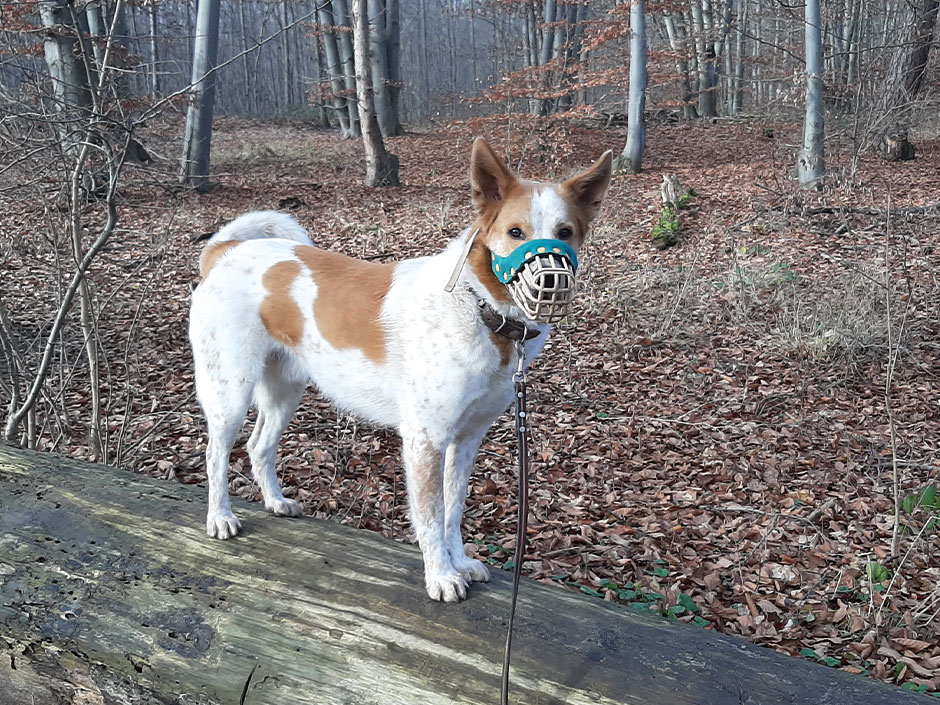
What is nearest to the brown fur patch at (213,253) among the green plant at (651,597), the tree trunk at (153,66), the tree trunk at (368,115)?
the tree trunk at (153,66)

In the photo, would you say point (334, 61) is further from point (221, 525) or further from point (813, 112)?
point (221, 525)

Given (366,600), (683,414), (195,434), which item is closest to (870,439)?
(683,414)

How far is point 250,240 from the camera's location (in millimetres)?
3785

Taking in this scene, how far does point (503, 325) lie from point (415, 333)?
0.41 metres

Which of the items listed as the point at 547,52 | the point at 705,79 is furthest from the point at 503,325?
the point at 705,79

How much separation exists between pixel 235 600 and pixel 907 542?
3.62 metres

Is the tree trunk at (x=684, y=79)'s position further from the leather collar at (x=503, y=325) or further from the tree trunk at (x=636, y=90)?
the leather collar at (x=503, y=325)

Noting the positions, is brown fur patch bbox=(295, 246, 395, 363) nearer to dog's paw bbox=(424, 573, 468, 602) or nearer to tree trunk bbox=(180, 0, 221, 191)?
dog's paw bbox=(424, 573, 468, 602)

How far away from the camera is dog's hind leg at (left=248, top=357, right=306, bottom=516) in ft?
12.0

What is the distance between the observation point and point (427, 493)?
294 centimetres

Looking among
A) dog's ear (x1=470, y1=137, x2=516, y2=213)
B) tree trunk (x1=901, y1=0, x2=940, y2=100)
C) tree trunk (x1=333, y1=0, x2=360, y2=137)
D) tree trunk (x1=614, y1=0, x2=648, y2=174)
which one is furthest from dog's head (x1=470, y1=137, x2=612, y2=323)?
tree trunk (x1=333, y1=0, x2=360, y2=137)

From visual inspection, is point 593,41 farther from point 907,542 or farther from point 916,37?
point 907,542

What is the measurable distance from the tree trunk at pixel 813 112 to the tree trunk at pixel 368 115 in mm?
7786

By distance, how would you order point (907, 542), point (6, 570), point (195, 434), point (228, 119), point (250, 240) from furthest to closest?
point (228, 119), point (195, 434), point (907, 542), point (250, 240), point (6, 570)
